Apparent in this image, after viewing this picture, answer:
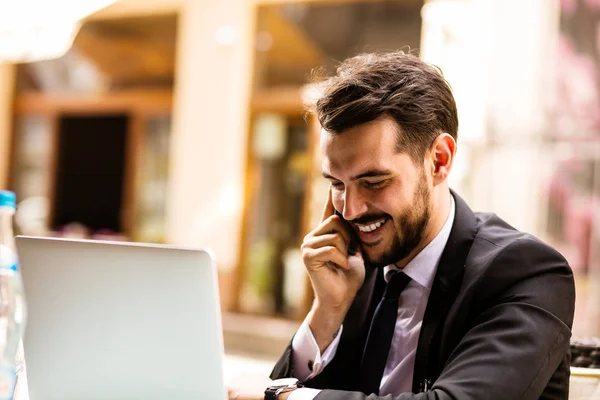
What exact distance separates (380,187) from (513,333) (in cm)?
44

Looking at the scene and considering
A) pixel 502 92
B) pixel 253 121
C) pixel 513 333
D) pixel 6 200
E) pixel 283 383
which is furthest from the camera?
pixel 253 121

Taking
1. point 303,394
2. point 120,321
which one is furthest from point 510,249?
point 120,321

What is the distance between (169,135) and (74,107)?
129 centimetres

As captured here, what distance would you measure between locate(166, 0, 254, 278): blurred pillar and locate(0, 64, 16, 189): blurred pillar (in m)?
2.35

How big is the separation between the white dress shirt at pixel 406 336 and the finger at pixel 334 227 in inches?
8.0

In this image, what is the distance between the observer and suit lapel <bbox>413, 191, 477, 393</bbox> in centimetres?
133

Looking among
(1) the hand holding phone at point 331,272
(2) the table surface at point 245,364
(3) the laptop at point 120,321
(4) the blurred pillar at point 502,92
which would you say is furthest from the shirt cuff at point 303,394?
(4) the blurred pillar at point 502,92

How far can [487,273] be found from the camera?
50.6 inches

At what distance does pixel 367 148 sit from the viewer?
4.55 feet

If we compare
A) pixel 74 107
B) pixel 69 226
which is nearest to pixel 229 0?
pixel 74 107

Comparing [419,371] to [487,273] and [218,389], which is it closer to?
[487,273]

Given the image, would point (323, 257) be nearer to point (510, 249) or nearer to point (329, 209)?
point (329, 209)

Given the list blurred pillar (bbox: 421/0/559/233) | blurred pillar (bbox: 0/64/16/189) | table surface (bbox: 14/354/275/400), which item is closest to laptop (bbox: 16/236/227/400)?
table surface (bbox: 14/354/275/400)

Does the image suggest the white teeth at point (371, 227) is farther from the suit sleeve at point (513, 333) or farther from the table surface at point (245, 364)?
Answer: the table surface at point (245, 364)
